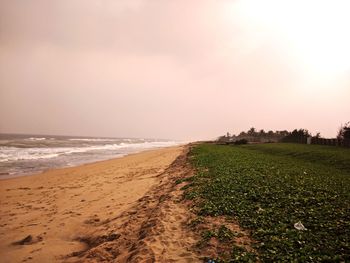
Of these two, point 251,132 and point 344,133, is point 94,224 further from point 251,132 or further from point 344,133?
point 251,132

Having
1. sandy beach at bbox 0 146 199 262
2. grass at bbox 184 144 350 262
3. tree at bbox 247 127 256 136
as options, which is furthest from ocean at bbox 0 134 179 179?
tree at bbox 247 127 256 136

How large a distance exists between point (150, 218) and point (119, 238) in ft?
4.49

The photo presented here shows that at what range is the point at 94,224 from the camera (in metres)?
9.95

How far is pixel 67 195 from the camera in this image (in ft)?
48.2

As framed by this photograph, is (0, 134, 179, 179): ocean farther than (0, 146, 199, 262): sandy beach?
Yes

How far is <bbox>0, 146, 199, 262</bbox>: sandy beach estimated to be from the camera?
728cm

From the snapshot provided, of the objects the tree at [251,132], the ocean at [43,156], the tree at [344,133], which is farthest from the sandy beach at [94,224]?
the tree at [251,132]

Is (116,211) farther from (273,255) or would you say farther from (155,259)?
(273,255)

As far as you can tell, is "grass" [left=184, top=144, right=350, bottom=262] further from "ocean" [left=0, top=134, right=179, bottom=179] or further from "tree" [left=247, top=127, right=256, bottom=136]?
"tree" [left=247, top=127, right=256, bottom=136]

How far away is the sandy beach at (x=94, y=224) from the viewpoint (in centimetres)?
728

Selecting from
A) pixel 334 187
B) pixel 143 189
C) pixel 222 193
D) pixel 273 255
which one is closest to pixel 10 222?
pixel 143 189

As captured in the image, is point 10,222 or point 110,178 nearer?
point 10,222

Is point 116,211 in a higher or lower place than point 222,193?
lower

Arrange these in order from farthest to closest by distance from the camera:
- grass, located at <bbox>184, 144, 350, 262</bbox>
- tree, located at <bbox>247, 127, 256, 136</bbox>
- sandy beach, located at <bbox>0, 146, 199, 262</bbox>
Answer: tree, located at <bbox>247, 127, 256, 136</bbox> → sandy beach, located at <bbox>0, 146, 199, 262</bbox> → grass, located at <bbox>184, 144, 350, 262</bbox>
